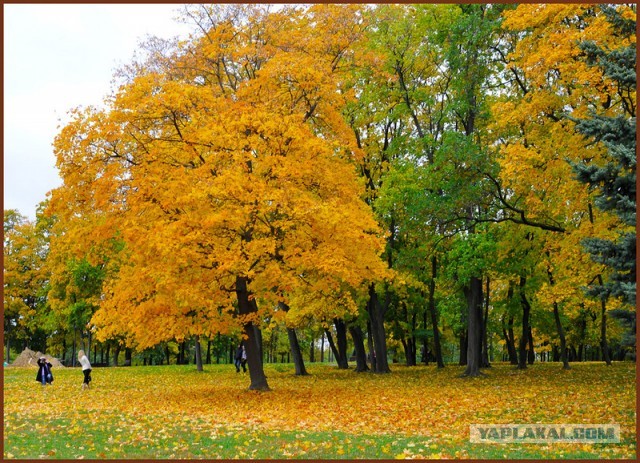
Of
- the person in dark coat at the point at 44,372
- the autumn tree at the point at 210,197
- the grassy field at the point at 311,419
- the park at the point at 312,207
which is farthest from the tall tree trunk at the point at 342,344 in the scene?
the autumn tree at the point at 210,197

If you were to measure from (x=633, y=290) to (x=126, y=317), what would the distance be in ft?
47.6

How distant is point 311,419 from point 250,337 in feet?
23.1

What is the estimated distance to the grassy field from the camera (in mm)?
10242

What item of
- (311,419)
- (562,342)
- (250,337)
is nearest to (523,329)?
(562,342)

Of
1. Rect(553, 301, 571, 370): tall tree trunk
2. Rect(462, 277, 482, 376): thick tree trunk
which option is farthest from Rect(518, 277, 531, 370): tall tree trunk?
Rect(462, 277, 482, 376): thick tree trunk

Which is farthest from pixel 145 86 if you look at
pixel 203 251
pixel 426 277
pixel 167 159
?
pixel 426 277

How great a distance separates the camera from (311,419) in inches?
560

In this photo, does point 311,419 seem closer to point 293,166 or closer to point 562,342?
point 293,166

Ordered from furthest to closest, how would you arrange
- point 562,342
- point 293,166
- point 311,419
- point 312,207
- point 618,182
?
point 562,342 → point 293,166 → point 312,207 → point 311,419 → point 618,182

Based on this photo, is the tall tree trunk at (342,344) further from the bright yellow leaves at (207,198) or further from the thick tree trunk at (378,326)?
the bright yellow leaves at (207,198)

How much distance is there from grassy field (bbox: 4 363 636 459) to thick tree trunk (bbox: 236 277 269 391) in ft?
2.94

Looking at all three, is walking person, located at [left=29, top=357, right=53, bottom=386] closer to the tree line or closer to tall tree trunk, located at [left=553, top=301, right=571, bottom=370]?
the tree line

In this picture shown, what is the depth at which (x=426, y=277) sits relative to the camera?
35719 millimetres

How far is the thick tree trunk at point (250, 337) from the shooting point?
2095 cm
